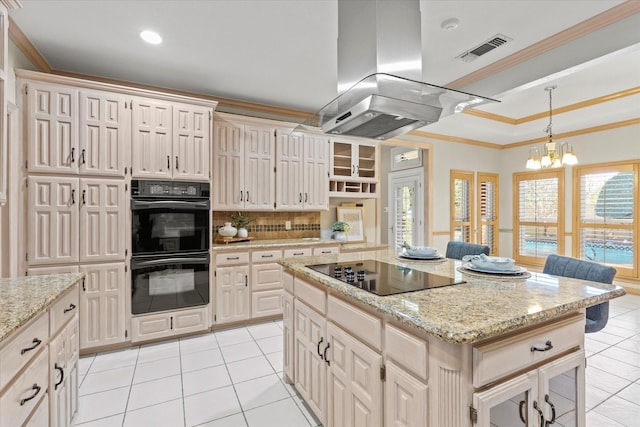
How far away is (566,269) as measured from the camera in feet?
8.36

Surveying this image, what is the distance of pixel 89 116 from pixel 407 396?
338 centimetres

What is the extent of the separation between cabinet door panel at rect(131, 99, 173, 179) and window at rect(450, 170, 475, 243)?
4.98 m

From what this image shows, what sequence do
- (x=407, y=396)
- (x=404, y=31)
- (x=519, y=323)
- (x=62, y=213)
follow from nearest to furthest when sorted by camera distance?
(x=519, y=323)
(x=407, y=396)
(x=404, y=31)
(x=62, y=213)

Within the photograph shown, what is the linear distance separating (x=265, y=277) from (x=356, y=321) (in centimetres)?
239

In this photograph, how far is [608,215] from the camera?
5.34 m

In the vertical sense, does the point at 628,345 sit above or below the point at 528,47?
below

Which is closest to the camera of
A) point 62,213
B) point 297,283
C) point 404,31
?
point 404,31

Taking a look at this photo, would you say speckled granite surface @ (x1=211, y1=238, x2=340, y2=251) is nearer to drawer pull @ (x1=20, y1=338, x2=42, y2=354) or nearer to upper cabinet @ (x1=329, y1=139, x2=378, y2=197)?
upper cabinet @ (x1=329, y1=139, x2=378, y2=197)

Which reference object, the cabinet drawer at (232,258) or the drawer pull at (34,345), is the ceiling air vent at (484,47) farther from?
the drawer pull at (34,345)

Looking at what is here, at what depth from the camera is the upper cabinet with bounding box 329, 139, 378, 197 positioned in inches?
180

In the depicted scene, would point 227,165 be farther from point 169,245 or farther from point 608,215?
point 608,215

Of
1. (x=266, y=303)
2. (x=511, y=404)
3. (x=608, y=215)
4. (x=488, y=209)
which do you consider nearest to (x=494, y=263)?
(x=511, y=404)

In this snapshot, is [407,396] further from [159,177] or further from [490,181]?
[490,181]

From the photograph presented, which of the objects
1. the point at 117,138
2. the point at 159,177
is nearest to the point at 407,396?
the point at 159,177
